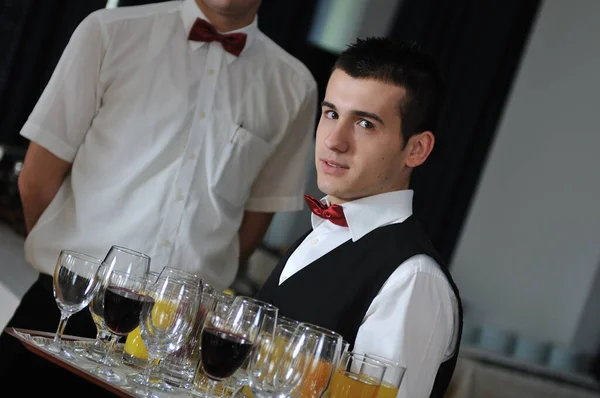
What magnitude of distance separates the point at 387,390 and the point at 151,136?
1304 millimetres

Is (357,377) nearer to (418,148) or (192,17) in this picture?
(418,148)

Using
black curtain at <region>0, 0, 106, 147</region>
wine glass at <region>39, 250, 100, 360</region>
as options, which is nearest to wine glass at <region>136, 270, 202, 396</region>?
wine glass at <region>39, 250, 100, 360</region>

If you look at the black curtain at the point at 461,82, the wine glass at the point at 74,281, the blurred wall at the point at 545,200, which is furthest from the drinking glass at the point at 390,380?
the blurred wall at the point at 545,200

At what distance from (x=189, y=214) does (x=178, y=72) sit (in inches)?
16.8

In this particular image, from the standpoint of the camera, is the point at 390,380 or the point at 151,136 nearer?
the point at 390,380

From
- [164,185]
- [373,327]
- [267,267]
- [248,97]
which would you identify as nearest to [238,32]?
[248,97]

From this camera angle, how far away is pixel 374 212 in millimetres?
1898

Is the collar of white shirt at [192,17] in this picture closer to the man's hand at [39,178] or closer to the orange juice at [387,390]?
the man's hand at [39,178]

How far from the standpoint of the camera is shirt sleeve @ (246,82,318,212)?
2.77m

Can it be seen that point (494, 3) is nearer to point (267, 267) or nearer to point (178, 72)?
point (267, 267)

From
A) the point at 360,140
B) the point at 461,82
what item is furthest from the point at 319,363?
the point at 461,82

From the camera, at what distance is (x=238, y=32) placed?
101 inches

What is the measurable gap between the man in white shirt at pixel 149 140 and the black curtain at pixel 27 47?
3.91 ft

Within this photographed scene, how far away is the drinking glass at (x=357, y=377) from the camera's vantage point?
1.40 meters
